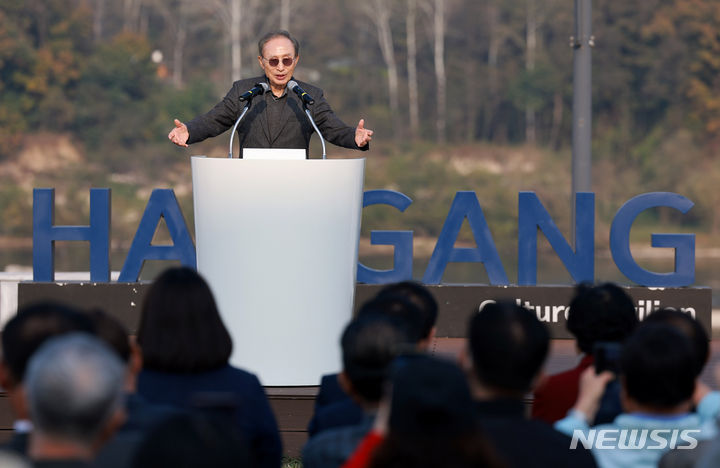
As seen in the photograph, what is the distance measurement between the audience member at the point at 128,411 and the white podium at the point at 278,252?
187 cm

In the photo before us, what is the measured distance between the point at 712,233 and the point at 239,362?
26.1 meters

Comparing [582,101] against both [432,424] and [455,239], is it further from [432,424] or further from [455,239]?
[432,424]

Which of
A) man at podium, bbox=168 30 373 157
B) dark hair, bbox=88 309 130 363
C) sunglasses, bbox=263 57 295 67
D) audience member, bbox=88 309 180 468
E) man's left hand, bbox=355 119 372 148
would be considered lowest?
audience member, bbox=88 309 180 468

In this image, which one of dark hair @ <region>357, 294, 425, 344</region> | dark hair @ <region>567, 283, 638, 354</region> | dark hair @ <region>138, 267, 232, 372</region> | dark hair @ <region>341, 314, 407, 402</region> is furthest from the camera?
dark hair @ <region>567, 283, 638, 354</region>

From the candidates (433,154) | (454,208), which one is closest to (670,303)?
(454,208)

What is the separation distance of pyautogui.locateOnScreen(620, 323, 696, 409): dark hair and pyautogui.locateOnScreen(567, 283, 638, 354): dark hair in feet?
→ 2.39

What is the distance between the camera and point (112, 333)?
101 inches

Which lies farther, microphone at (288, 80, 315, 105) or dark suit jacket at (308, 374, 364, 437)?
microphone at (288, 80, 315, 105)

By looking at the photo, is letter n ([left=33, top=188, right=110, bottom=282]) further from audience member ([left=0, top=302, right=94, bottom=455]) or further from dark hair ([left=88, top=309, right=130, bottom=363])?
audience member ([left=0, top=302, right=94, bottom=455])

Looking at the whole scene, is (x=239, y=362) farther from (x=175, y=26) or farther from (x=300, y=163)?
(x=175, y=26)

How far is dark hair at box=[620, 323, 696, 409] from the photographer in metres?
2.58

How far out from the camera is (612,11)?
35969 mm

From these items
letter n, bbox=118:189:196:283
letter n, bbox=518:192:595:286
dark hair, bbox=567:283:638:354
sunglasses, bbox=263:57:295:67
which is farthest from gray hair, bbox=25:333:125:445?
letter n, bbox=518:192:595:286

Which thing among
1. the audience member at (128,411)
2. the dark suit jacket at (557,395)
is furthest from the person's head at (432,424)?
the dark suit jacket at (557,395)
